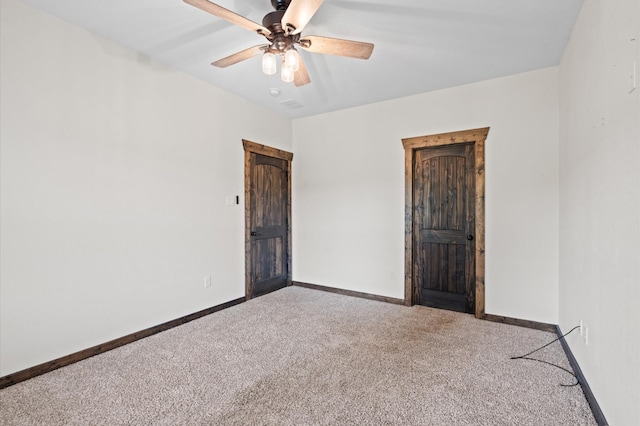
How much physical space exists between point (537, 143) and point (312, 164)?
2.86 metres

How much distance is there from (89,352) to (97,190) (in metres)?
1.35

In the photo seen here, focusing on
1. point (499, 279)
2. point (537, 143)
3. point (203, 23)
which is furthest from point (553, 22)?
point (203, 23)

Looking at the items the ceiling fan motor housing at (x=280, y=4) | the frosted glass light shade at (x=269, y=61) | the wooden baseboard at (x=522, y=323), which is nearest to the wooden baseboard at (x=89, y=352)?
the frosted glass light shade at (x=269, y=61)

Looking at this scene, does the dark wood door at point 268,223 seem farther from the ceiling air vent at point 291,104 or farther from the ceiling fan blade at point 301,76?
the ceiling fan blade at point 301,76

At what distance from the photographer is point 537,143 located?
3166 millimetres

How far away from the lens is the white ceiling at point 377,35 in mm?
2199

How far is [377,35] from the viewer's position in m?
2.55

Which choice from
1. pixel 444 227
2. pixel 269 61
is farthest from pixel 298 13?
pixel 444 227

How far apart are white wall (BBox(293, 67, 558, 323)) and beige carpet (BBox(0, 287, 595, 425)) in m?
0.74

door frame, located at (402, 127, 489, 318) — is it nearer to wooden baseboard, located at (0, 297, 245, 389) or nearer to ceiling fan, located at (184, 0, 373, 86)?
ceiling fan, located at (184, 0, 373, 86)

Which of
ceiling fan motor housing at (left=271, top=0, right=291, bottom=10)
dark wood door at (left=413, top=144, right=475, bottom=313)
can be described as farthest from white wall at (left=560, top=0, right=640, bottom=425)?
ceiling fan motor housing at (left=271, top=0, right=291, bottom=10)

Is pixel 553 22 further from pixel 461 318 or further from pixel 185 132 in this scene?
pixel 185 132

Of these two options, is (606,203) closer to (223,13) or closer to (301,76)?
(301,76)

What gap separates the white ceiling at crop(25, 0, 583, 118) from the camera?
2199 mm
